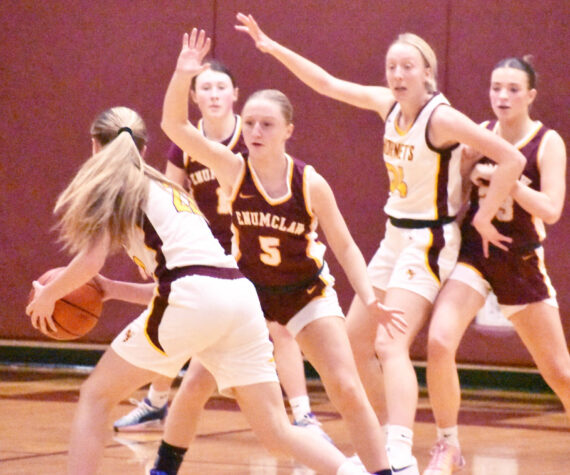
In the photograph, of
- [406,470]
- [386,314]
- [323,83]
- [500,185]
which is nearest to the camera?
[386,314]

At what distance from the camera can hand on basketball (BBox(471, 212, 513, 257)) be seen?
5242 millimetres

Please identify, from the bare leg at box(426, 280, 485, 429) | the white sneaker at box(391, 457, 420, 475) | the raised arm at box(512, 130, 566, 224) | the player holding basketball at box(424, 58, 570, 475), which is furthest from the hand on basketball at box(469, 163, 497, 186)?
the white sneaker at box(391, 457, 420, 475)

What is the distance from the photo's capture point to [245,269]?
4891 millimetres

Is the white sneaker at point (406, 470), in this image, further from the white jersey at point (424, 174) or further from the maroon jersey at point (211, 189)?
the maroon jersey at point (211, 189)

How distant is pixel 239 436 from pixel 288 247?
1.89 meters

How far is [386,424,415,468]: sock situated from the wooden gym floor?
0.58m

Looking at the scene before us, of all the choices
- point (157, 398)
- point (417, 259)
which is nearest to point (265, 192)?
point (417, 259)

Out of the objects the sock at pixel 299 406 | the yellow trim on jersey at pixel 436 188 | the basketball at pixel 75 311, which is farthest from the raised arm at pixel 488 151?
the basketball at pixel 75 311

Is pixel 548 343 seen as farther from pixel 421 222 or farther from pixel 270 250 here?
pixel 270 250

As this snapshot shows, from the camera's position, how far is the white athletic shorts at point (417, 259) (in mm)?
5215

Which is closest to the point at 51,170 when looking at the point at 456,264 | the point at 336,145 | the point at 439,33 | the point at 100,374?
the point at 336,145

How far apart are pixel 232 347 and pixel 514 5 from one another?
4.95m

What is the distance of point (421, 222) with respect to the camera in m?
5.31

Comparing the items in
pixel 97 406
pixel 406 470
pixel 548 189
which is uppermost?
pixel 548 189
